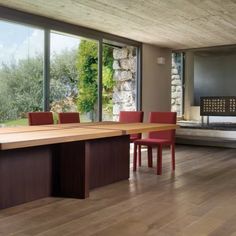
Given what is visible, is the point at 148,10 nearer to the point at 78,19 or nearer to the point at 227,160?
the point at 78,19

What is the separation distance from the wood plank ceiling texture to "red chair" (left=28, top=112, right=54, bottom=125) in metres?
1.48

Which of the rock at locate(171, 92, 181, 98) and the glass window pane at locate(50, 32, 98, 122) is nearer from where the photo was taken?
the glass window pane at locate(50, 32, 98, 122)

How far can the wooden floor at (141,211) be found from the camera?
2619mm

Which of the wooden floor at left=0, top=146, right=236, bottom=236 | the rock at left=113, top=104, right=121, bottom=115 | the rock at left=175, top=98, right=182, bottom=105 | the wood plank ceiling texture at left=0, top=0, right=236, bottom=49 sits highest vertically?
the wood plank ceiling texture at left=0, top=0, right=236, bottom=49

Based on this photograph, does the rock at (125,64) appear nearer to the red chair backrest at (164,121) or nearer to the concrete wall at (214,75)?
the red chair backrest at (164,121)

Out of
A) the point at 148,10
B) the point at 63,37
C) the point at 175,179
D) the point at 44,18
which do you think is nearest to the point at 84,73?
the point at 63,37

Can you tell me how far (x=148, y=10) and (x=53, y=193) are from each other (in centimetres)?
285

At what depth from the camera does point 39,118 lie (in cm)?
452

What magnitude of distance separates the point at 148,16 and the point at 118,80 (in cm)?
225

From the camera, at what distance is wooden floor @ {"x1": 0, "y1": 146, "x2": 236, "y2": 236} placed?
2.62 m

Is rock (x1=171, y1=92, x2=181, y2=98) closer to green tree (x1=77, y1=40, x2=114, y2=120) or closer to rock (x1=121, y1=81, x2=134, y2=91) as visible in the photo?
rock (x1=121, y1=81, x2=134, y2=91)

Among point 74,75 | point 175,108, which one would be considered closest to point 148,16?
point 74,75

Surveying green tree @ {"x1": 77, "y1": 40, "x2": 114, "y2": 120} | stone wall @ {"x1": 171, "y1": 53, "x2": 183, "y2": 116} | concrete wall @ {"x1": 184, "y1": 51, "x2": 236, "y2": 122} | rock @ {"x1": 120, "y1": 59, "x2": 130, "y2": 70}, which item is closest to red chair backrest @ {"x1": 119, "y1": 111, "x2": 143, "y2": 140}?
green tree @ {"x1": 77, "y1": 40, "x2": 114, "y2": 120}

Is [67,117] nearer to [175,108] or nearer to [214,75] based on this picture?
[175,108]
